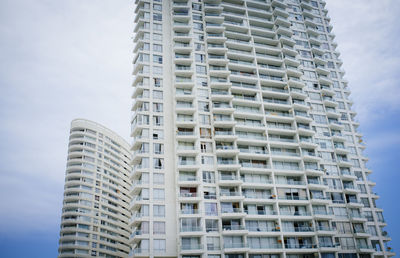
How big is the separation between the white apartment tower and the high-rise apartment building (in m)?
46.1

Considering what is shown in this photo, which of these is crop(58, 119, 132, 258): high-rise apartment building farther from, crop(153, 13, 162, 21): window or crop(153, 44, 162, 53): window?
crop(153, 13, 162, 21): window

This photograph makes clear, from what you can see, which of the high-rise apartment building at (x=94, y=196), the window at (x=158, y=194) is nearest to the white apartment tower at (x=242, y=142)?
the window at (x=158, y=194)

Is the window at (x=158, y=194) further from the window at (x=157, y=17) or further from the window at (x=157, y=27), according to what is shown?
the window at (x=157, y=17)

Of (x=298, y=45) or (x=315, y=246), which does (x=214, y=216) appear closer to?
(x=315, y=246)

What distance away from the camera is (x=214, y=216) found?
61.1 metres

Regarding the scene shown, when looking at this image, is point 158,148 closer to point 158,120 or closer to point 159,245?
point 158,120

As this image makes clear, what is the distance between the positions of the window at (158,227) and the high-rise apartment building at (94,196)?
54.0 meters

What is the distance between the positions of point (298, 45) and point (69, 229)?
83.5 meters

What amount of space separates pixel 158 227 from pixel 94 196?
59593mm

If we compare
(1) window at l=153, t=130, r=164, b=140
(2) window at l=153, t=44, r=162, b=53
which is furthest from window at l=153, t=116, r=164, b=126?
(2) window at l=153, t=44, r=162, b=53

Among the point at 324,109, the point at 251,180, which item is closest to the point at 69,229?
the point at 251,180

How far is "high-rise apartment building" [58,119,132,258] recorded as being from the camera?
104000mm

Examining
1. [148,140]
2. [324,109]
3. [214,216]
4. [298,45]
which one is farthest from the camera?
[298,45]

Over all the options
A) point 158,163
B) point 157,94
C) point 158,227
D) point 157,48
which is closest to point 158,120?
point 157,94
